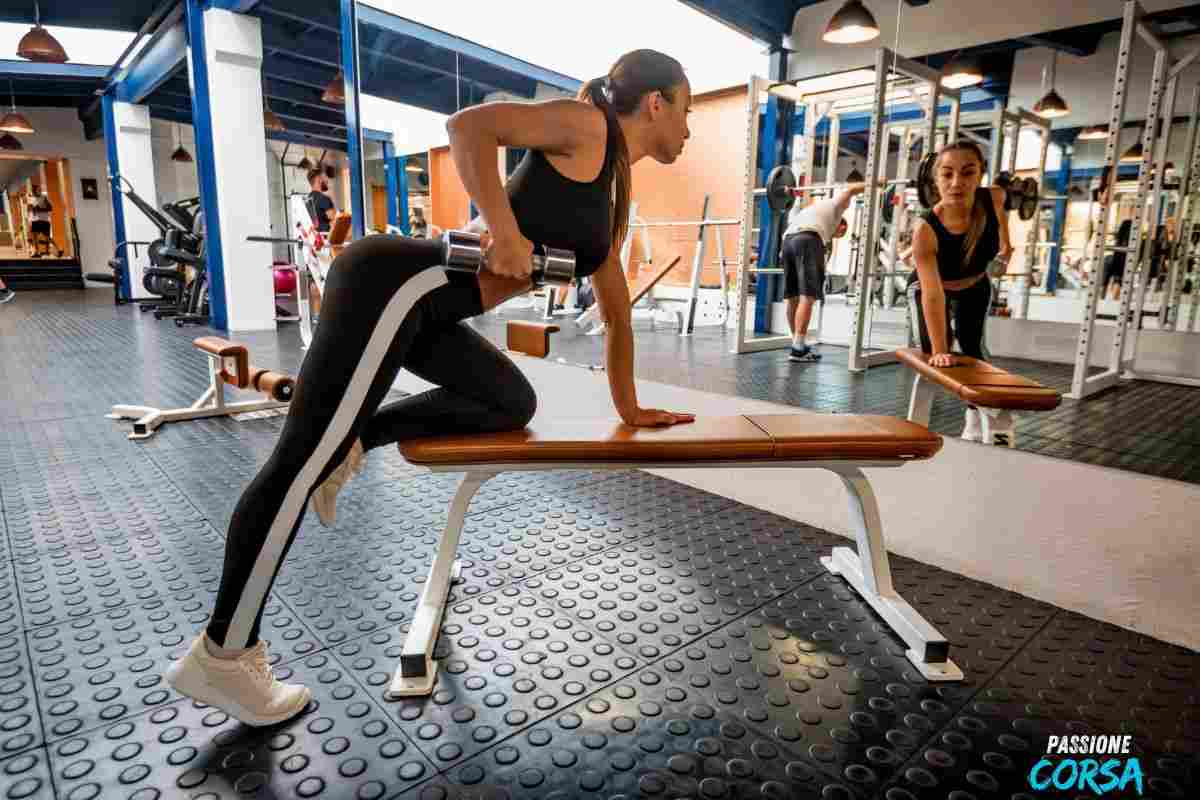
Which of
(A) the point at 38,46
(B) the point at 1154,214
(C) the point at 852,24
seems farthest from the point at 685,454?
(A) the point at 38,46

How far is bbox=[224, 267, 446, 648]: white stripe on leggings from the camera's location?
3.07 feet

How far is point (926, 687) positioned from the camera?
115cm

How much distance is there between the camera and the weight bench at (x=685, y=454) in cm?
111

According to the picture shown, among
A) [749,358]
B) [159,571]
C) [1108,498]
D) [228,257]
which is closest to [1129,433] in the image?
[1108,498]

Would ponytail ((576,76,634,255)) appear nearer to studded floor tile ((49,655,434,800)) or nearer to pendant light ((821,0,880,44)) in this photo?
studded floor tile ((49,655,434,800))

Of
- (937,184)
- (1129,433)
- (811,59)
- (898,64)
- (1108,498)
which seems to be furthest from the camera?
(811,59)

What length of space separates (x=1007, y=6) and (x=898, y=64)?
1.63 metres

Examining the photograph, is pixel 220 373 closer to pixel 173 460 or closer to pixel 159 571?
pixel 173 460

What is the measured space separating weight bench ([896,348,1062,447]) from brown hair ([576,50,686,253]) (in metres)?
0.98

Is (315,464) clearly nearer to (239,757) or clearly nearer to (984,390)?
(239,757)

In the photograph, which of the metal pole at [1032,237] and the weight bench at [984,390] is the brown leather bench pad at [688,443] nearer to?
the weight bench at [984,390]

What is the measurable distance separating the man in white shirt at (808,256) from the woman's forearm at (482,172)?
3.38 metres

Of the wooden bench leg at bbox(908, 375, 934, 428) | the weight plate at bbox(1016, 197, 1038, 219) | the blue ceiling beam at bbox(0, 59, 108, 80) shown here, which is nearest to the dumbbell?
the wooden bench leg at bbox(908, 375, 934, 428)

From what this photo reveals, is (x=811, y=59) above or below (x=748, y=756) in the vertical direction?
above
